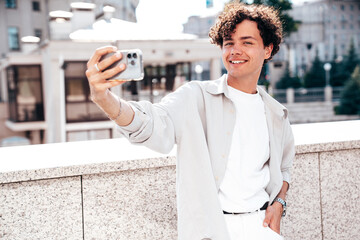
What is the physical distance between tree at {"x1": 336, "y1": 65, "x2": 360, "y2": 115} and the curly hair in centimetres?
3346

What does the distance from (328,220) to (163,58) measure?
1467 cm

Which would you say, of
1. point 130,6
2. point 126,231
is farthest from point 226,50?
point 130,6

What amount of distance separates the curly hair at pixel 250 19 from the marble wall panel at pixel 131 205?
900 mm

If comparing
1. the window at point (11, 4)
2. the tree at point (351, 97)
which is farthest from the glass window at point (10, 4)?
the tree at point (351, 97)

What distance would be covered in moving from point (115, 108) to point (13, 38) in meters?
31.9

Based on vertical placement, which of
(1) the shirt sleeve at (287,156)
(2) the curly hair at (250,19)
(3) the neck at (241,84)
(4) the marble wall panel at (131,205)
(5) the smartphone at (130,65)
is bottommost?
(4) the marble wall panel at (131,205)

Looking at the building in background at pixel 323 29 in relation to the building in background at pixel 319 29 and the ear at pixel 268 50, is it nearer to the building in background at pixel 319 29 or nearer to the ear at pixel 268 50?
the building in background at pixel 319 29

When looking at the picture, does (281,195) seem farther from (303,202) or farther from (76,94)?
(76,94)

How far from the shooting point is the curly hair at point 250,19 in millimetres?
1859

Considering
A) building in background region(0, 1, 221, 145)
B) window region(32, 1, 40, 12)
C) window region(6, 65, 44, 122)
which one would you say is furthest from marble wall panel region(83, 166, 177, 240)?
window region(32, 1, 40, 12)

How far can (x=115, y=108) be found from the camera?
1348 mm

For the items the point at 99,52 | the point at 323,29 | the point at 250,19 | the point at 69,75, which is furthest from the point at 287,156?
the point at 323,29

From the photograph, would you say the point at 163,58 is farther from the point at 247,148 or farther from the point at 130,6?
the point at 130,6

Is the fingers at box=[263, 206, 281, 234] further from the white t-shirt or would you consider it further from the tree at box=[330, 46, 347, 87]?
the tree at box=[330, 46, 347, 87]
